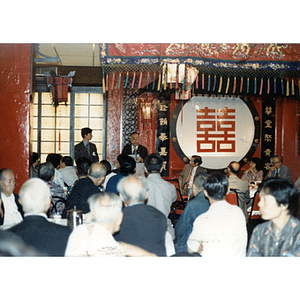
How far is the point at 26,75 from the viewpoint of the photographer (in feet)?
11.6

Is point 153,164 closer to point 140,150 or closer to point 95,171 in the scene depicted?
point 95,171

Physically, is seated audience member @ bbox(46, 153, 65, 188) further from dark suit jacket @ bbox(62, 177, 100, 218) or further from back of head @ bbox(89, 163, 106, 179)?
dark suit jacket @ bbox(62, 177, 100, 218)

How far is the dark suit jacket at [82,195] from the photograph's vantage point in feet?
9.74

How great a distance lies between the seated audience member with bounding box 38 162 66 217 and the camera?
3.20 meters

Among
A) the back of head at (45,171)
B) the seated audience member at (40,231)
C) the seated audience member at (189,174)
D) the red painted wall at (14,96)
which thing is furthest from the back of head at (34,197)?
the seated audience member at (189,174)

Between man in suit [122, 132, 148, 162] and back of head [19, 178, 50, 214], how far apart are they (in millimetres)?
4048

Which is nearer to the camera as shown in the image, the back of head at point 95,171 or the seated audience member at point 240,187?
the back of head at point 95,171

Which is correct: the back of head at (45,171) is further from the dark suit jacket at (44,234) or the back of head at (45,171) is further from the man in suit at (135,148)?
the man in suit at (135,148)

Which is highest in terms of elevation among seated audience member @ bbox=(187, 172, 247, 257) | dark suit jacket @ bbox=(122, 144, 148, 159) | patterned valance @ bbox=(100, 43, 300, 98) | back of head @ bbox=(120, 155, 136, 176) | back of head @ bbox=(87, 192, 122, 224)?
patterned valance @ bbox=(100, 43, 300, 98)

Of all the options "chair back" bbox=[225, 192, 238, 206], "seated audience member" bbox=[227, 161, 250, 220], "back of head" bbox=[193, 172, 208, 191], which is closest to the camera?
"back of head" bbox=[193, 172, 208, 191]

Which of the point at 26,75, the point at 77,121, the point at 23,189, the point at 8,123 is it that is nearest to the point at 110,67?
the point at 26,75

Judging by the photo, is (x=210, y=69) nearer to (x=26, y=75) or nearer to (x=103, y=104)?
(x=26, y=75)

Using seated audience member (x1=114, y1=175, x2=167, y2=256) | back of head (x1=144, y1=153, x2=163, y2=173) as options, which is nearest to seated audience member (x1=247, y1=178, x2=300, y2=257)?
seated audience member (x1=114, y1=175, x2=167, y2=256)

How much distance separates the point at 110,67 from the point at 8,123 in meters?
1.37
